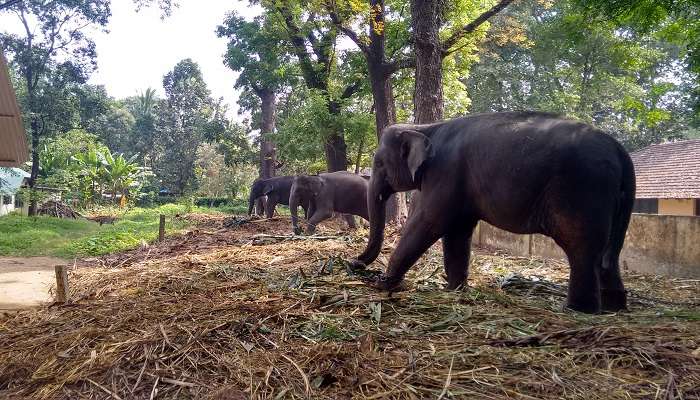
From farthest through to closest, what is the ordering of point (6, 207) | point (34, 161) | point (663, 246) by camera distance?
1. point (6, 207)
2. point (34, 161)
3. point (663, 246)

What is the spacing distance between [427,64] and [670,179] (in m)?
17.2

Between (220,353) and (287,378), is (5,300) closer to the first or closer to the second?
(220,353)

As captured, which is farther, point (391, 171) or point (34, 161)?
point (34, 161)

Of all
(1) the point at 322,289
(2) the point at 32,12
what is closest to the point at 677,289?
(1) the point at 322,289

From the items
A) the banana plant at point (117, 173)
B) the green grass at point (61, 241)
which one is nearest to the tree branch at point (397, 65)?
the green grass at point (61, 241)

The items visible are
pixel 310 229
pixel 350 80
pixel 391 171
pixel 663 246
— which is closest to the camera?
pixel 391 171

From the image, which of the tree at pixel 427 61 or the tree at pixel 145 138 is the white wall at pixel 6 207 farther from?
the tree at pixel 427 61

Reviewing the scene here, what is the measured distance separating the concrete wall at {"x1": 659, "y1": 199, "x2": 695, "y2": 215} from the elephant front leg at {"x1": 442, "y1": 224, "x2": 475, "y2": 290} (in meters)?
19.1

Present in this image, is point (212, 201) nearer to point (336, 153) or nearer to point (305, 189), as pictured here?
point (336, 153)

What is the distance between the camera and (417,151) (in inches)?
234

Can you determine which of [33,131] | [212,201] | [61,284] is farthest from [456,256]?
[212,201]

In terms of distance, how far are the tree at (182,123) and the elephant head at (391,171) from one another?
39.4m

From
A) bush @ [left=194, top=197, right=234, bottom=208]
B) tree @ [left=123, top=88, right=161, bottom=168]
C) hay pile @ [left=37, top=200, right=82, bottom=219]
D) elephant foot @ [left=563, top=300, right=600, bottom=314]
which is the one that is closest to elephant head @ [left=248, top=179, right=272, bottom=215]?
hay pile @ [left=37, top=200, right=82, bottom=219]

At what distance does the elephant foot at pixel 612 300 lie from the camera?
518 centimetres
